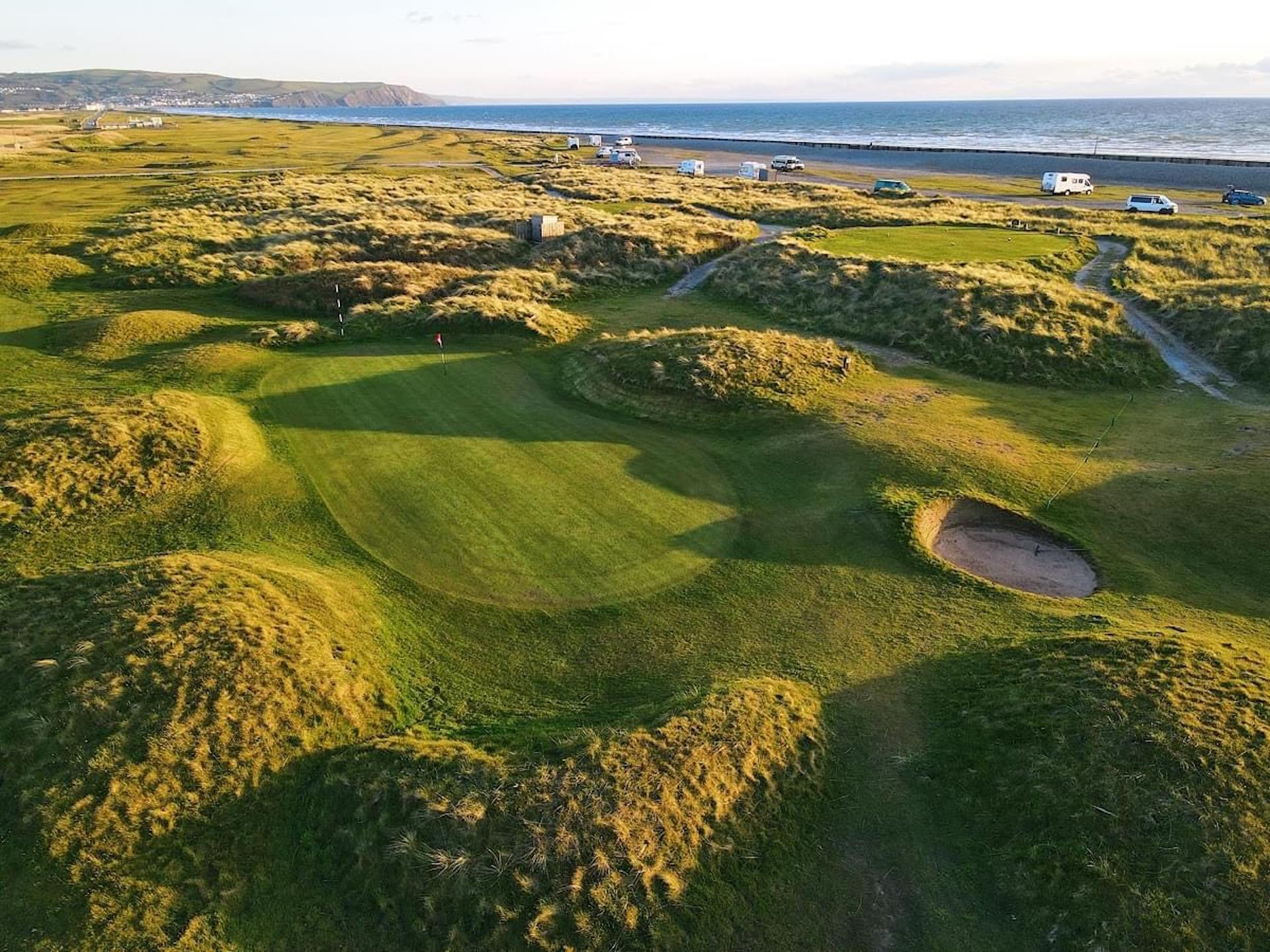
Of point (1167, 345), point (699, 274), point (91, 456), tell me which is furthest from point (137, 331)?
point (1167, 345)

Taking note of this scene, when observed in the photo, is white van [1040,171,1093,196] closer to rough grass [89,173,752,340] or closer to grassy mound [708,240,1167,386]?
rough grass [89,173,752,340]

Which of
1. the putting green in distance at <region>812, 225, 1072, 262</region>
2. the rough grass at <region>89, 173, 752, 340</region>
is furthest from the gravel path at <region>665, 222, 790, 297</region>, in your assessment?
the putting green in distance at <region>812, 225, 1072, 262</region>

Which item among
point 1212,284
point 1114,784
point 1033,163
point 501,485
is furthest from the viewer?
point 1033,163

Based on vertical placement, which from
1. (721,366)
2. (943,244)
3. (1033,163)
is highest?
(1033,163)

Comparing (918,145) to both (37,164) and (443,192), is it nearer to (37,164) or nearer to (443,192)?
(443,192)

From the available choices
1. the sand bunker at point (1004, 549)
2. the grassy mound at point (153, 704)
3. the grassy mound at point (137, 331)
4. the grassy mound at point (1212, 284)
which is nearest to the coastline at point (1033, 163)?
the grassy mound at point (1212, 284)

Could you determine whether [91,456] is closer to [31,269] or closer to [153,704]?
[153,704]

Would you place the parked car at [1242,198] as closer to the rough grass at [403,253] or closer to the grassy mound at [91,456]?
the rough grass at [403,253]
